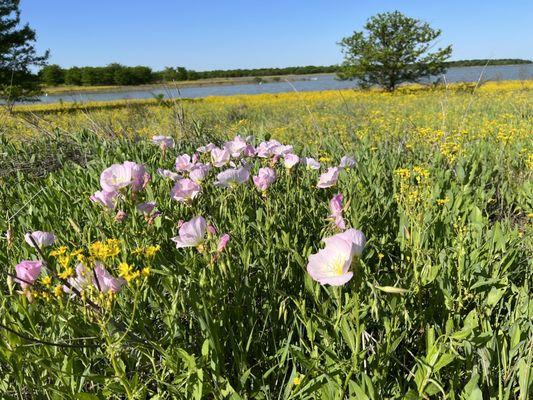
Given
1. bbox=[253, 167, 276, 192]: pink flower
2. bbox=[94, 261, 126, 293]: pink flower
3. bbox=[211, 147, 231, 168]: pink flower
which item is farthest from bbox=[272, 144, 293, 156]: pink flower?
bbox=[94, 261, 126, 293]: pink flower

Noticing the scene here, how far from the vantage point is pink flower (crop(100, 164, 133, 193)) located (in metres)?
1.52

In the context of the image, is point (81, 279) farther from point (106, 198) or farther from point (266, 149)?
point (266, 149)

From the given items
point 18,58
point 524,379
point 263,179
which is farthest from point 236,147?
point 18,58

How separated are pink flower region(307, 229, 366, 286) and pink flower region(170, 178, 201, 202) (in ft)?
2.34

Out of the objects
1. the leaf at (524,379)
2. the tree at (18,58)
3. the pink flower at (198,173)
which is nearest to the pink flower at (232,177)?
the pink flower at (198,173)

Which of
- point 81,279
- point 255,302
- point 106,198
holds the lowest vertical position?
point 255,302

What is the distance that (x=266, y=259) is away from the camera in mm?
1537

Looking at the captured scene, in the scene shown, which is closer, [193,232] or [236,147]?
[193,232]

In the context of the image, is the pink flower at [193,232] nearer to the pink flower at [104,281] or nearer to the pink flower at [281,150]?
the pink flower at [104,281]

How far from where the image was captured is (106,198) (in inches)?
59.4

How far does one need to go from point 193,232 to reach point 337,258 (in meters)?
0.49

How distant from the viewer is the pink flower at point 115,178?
152 centimetres

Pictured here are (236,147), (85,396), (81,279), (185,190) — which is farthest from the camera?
(236,147)

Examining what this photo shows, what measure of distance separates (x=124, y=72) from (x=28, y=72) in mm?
34065
